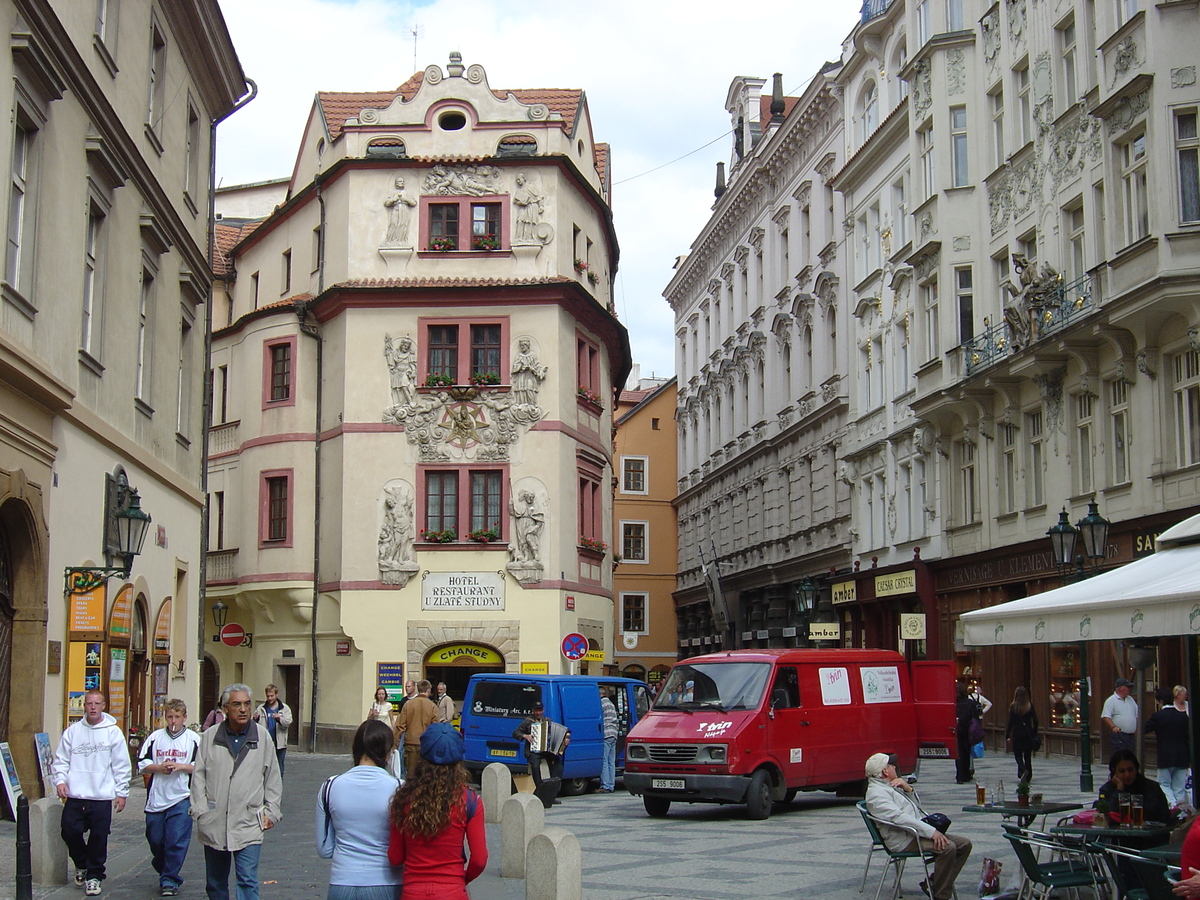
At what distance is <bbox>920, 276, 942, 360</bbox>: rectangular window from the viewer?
121 feet

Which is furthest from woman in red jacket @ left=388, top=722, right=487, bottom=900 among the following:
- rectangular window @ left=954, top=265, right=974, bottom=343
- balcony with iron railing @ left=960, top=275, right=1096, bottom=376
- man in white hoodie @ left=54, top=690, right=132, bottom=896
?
rectangular window @ left=954, top=265, right=974, bottom=343

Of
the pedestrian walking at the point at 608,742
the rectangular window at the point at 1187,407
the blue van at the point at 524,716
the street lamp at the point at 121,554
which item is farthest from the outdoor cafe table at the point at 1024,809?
the rectangular window at the point at 1187,407

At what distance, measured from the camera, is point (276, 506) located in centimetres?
3803

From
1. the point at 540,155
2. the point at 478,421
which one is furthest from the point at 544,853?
the point at 540,155

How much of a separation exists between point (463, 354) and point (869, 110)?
1576cm

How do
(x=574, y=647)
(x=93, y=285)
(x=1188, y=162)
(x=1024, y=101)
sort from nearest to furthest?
(x=93, y=285), (x=1188, y=162), (x=574, y=647), (x=1024, y=101)

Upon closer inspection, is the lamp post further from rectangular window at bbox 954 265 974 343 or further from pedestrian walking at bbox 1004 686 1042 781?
rectangular window at bbox 954 265 974 343

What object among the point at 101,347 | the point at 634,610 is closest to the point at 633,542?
the point at 634,610

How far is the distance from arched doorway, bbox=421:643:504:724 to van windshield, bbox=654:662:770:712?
1406 centimetres

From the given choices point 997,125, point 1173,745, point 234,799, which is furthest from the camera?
point 997,125

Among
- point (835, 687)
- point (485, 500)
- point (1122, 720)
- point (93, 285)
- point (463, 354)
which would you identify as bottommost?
point (1122, 720)

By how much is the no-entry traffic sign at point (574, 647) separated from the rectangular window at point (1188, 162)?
14.8 m

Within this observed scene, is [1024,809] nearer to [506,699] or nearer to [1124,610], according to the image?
[1124,610]

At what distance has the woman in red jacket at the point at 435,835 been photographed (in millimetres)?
6961
